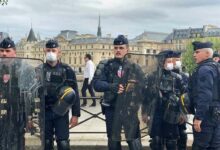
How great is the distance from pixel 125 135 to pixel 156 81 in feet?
3.17

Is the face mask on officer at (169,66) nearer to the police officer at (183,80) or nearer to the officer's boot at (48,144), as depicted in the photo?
the police officer at (183,80)

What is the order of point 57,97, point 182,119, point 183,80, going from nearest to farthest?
1. point 57,97
2. point 182,119
3. point 183,80

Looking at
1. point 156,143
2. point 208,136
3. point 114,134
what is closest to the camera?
point 208,136

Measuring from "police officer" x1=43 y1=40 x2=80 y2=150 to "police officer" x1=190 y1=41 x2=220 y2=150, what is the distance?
1.72 m

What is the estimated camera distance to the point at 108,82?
6562mm

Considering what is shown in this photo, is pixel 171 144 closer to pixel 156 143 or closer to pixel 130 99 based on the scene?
pixel 156 143

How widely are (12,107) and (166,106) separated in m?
2.78

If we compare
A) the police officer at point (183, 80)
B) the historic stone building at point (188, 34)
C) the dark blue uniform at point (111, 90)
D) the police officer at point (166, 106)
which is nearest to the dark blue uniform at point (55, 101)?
the dark blue uniform at point (111, 90)

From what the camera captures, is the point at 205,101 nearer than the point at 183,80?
Yes

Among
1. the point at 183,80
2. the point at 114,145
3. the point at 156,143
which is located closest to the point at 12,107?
the point at 114,145

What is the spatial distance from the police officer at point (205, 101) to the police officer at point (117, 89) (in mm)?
A: 812

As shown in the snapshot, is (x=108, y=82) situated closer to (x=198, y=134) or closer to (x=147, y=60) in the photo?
(x=147, y=60)

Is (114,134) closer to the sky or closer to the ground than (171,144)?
closer to the sky

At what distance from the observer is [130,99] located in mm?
6320
